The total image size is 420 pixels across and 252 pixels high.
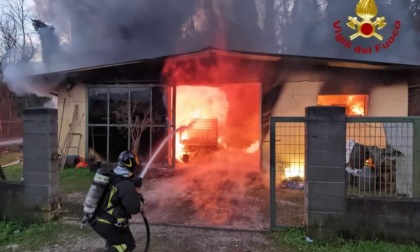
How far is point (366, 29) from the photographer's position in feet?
25.8

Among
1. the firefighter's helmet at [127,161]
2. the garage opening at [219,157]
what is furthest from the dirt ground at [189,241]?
the firefighter's helmet at [127,161]

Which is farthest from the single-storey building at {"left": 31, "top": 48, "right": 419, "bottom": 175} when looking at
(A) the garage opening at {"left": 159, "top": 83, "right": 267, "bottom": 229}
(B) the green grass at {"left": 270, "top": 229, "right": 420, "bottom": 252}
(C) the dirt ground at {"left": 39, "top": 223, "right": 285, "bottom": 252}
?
(B) the green grass at {"left": 270, "top": 229, "right": 420, "bottom": 252}

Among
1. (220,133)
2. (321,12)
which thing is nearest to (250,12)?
(321,12)

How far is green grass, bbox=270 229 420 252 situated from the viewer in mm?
3789

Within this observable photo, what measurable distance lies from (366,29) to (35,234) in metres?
7.95

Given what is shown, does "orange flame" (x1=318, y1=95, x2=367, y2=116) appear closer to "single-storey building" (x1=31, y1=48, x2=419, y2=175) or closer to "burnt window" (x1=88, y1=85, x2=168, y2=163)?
"single-storey building" (x1=31, y1=48, x2=419, y2=175)

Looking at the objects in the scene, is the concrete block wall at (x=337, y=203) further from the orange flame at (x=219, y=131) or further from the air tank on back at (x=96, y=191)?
the air tank on back at (x=96, y=191)

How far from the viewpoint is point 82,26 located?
31.9 feet

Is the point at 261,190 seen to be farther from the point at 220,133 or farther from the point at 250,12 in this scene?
the point at 220,133

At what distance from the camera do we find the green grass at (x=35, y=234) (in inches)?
→ 166

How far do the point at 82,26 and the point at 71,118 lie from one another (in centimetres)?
274

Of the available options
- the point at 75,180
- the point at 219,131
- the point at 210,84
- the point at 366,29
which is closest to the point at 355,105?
the point at 366,29

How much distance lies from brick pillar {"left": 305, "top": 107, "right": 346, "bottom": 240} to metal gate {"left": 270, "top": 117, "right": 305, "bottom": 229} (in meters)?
0.28

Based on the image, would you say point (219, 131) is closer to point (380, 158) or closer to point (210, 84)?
point (210, 84)
